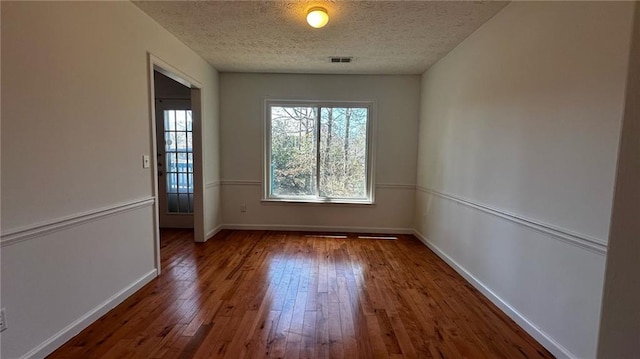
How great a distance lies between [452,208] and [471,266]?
2.27ft

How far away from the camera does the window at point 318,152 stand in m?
4.54

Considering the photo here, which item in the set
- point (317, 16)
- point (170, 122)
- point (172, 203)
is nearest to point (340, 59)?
point (317, 16)

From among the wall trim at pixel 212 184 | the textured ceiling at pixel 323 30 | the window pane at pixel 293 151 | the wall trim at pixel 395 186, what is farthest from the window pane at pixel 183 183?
the wall trim at pixel 395 186

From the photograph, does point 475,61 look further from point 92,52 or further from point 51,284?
point 51,284

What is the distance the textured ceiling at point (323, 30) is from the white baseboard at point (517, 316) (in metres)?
2.42

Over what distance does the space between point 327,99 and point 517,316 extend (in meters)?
3.55

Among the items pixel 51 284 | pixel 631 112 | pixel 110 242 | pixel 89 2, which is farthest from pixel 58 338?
pixel 631 112

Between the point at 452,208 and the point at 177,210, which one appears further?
the point at 177,210

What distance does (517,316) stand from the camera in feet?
6.95

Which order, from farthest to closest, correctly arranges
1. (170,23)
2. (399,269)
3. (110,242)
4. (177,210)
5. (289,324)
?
(177,210) < (399,269) < (170,23) < (110,242) < (289,324)

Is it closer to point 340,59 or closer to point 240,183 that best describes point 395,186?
point 340,59

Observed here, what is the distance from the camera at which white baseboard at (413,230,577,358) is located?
176 centimetres

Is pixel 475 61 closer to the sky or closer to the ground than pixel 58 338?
closer to the sky

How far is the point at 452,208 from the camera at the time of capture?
3.26m
